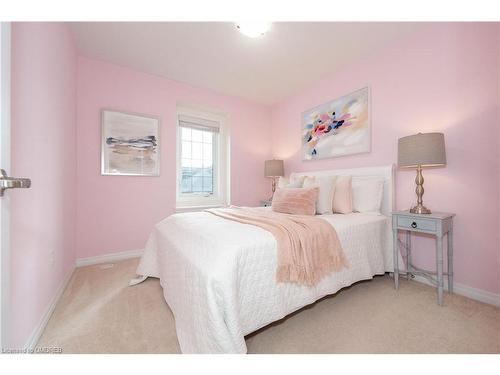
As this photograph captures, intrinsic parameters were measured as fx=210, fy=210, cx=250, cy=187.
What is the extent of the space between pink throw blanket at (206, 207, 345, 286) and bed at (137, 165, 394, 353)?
0.06 m

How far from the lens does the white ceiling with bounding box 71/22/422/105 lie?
6.81ft

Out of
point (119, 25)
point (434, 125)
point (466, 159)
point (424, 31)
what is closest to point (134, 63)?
point (119, 25)

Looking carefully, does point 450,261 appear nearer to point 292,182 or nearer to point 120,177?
point 292,182

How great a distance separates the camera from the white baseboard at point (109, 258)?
250cm

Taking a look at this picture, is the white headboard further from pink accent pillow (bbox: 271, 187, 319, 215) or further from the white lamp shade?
pink accent pillow (bbox: 271, 187, 319, 215)

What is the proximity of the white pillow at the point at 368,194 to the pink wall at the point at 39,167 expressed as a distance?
268cm

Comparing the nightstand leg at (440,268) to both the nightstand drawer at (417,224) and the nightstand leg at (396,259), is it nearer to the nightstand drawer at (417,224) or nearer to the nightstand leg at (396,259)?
the nightstand drawer at (417,224)

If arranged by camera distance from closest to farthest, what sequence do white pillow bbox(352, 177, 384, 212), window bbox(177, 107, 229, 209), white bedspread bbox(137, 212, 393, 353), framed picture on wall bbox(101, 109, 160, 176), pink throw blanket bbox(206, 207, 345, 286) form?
white bedspread bbox(137, 212, 393, 353), pink throw blanket bbox(206, 207, 345, 286), white pillow bbox(352, 177, 384, 212), framed picture on wall bbox(101, 109, 160, 176), window bbox(177, 107, 229, 209)

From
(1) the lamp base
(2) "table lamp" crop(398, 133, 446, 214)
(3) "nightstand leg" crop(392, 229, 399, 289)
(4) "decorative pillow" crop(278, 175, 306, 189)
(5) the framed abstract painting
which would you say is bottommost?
(3) "nightstand leg" crop(392, 229, 399, 289)

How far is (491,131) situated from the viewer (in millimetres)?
1670

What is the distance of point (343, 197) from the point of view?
2256mm

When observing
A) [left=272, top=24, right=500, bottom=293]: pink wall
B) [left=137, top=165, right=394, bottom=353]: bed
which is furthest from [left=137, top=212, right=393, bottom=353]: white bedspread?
[left=272, top=24, right=500, bottom=293]: pink wall

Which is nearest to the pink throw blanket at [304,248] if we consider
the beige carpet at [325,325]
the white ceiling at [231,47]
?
the beige carpet at [325,325]
